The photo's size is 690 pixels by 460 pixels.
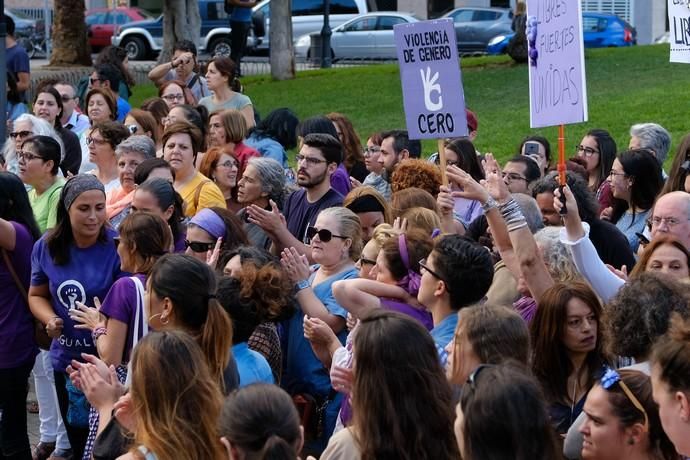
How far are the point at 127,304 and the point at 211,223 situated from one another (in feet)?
3.49

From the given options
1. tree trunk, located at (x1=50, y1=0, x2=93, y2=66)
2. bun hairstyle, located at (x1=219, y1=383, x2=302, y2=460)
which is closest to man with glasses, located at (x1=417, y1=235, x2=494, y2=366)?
bun hairstyle, located at (x1=219, y1=383, x2=302, y2=460)

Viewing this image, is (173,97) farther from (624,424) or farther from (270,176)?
(624,424)

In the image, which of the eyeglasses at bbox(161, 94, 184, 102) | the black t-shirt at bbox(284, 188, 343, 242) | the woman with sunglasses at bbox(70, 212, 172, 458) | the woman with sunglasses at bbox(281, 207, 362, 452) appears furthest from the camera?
the eyeglasses at bbox(161, 94, 184, 102)

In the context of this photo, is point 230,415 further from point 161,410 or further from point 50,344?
point 50,344

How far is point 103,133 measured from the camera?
902cm

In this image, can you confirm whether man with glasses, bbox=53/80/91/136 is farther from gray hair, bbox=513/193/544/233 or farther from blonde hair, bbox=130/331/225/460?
blonde hair, bbox=130/331/225/460

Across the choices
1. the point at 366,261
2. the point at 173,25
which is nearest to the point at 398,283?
the point at 366,261

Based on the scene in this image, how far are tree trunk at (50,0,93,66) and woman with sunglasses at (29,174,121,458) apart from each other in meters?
18.7

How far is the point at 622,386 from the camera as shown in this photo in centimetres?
411

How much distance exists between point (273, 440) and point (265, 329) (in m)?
2.09

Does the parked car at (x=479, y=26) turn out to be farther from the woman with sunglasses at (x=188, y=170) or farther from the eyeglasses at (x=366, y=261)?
the eyeglasses at (x=366, y=261)

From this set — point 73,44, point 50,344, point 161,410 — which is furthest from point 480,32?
point 161,410

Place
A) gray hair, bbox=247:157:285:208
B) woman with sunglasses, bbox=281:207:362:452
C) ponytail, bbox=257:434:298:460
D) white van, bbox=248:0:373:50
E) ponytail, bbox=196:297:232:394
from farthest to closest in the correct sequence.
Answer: white van, bbox=248:0:373:50 < gray hair, bbox=247:157:285:208 < woman with sunglasses, bbox=281:207:362:452 < ponytail, bbox=196:297:232:394 < ponytail, bbox=257:434:298:460

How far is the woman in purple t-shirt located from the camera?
6.93 m
